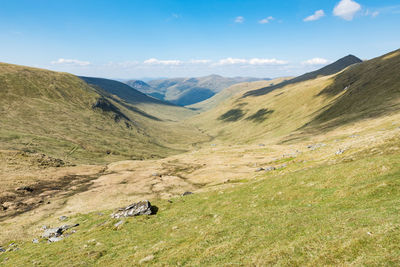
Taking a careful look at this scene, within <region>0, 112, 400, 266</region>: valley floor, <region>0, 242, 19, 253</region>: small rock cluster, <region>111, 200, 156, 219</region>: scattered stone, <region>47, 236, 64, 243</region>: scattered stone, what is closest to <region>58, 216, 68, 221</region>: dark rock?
<region>0, 112, 400, 266</region>: valley floor

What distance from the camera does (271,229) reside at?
23.6 meters

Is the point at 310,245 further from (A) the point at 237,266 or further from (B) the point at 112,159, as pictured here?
(B) the point at 112,159

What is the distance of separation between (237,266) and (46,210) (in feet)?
221

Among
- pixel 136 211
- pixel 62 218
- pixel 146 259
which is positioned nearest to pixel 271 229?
pixel 146 259

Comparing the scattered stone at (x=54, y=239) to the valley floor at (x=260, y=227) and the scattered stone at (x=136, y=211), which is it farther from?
the scattered stone at (x=136, y=211)

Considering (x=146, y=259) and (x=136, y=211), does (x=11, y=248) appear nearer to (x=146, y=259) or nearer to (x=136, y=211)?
(x=136, y=211)

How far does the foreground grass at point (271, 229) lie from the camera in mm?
16672

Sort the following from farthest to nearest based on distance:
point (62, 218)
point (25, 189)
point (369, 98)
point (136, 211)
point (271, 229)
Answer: point (369, 98), point (25, 189), point (62, 218), point (136, 211), point (271, 229)

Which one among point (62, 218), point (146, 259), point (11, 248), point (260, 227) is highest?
point (260, 227)

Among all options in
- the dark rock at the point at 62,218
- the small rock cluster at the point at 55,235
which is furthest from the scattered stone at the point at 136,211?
the dark rock at the point at 62,218

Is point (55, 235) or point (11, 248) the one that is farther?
point (55, 235)

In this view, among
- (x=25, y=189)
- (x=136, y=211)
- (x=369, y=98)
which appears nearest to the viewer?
(x=136, y=211)

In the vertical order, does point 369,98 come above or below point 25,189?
above

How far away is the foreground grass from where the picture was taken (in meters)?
16.7
